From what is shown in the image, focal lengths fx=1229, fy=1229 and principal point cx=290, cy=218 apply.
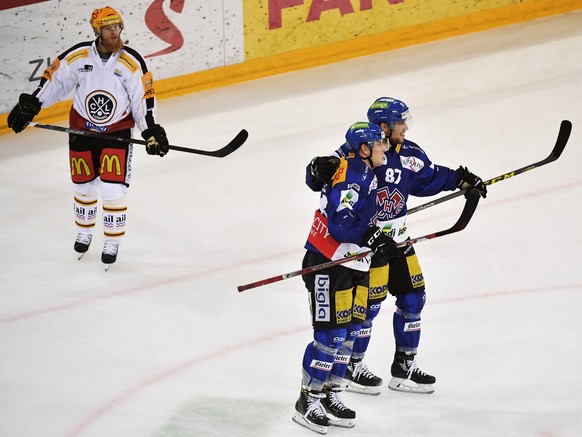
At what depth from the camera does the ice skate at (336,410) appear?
15.1 feet

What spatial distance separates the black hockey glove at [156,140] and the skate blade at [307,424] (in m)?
1.71

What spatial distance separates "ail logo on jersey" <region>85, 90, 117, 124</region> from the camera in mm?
5871

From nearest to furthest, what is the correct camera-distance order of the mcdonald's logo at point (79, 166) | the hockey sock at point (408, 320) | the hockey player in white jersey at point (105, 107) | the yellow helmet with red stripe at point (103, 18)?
the hockey sock at point (408, 320) → the yellow helmet with red stripe at point (103, 18) → the hockey player in white jersey at point (105, 107) → the mcdonald's logo at point (79, 166)

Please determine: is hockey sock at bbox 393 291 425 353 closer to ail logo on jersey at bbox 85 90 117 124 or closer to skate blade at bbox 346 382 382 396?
skate blade at bbox 346 382 382 396

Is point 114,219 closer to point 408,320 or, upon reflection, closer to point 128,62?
point 128,62

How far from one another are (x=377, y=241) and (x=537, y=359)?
3.79ft

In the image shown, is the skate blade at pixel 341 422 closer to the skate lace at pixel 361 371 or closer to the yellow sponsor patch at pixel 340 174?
the skate lace at pixel 361 371

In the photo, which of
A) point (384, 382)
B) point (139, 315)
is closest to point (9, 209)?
point (139, 315)

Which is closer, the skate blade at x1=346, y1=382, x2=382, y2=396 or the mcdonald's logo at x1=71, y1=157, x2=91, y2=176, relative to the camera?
the skate blade at x1=346, y1=382, x2=382, y2=396

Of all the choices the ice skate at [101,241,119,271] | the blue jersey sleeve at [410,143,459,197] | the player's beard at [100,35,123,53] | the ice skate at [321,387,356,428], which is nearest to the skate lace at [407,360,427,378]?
the ice skate at [321,387,356,428]

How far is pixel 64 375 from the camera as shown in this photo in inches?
197

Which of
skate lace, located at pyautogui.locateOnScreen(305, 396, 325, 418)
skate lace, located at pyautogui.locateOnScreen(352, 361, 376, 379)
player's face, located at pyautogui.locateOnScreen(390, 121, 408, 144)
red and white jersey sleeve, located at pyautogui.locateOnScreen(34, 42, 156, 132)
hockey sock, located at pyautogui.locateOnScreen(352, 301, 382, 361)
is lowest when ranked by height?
skate lace, located at pyautogui.locateOnScreen(305, 396, 325, 418)

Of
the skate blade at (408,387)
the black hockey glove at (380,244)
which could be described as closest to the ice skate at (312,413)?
the skate blade at (408,387)

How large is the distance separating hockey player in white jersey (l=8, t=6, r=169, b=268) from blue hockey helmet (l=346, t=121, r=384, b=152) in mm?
1671
